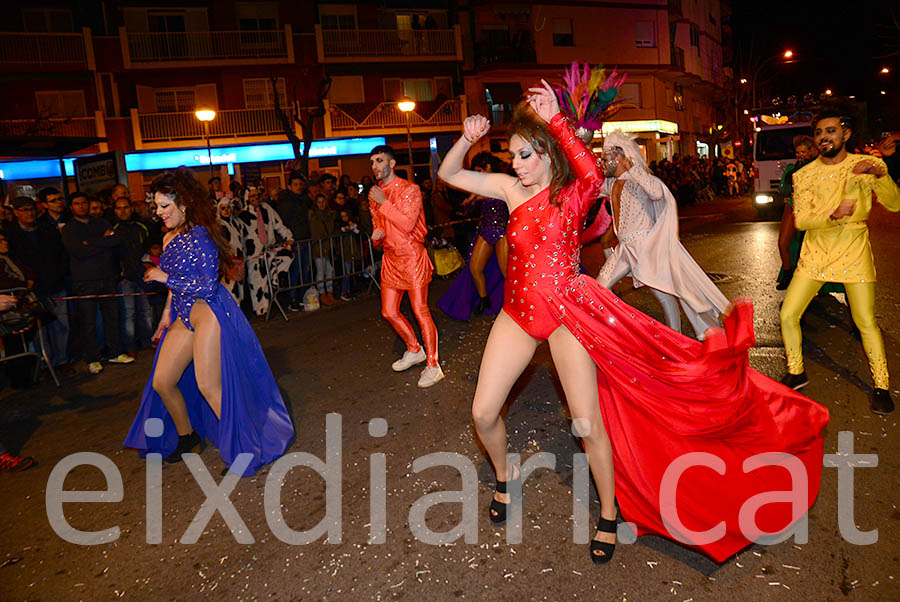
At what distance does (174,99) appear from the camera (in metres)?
28.2

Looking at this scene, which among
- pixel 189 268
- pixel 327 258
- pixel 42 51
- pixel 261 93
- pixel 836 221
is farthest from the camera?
pixel 261 93

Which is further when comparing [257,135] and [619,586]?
[257,135]

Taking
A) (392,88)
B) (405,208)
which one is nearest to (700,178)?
(392,88)

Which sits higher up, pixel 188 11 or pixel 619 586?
pixel 188 11

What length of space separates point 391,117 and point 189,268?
2626 cm

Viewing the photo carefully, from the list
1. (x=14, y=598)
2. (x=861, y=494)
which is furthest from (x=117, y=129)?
(x=861, y=494)

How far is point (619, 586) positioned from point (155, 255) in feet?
23.4

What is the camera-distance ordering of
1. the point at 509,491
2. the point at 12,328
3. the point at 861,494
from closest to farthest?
the point at 861,494
the point at 509,491
the point at 12,328

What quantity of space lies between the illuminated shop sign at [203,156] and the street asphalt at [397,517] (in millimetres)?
23168

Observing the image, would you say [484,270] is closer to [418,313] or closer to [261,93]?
[418,313]

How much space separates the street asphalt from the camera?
116 inches

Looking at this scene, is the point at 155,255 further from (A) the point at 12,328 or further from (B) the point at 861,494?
(B) the point at 861,494

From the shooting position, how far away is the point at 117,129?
88.6 ft

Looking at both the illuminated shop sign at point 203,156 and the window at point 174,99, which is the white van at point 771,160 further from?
the window at point 174,99
